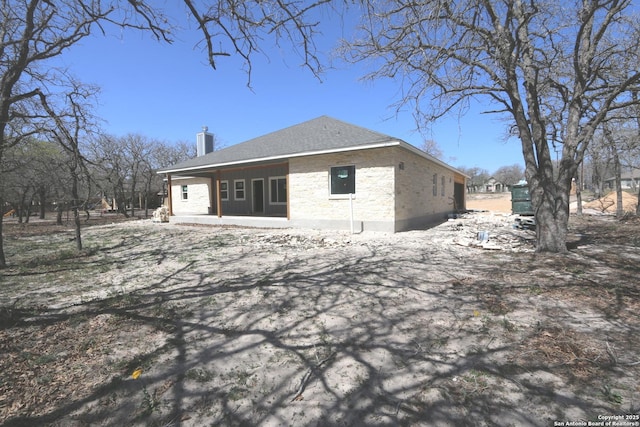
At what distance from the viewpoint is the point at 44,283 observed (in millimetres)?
5473

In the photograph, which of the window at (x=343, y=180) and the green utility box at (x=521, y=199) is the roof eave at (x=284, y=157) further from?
the green utility box at (x=521, y=199)

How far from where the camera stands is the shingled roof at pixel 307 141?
37.1ft

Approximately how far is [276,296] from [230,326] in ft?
3.22

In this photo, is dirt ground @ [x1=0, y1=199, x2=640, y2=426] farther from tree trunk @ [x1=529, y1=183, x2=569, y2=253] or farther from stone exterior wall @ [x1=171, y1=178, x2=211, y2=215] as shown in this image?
stone exterior wall @ [x1=171, y1=178, x2=211, y2=215]

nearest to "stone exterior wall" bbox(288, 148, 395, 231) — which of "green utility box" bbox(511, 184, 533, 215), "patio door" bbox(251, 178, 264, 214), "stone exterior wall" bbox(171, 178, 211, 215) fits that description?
"patio door" bbox(251, 178, 264, 214)

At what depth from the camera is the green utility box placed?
15.7 meters

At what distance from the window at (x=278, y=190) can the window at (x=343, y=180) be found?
5413 mm

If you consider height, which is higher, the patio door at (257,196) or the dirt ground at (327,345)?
the patio door at (257,196)

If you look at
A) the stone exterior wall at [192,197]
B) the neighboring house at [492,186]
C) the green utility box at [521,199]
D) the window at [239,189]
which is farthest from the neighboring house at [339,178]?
the neighboring house at [492,186]

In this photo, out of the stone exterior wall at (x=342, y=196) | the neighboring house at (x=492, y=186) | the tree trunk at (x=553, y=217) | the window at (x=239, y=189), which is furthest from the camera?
the neighboring house at (x=492, y=186)

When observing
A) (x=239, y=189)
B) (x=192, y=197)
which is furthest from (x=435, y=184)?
(x=192, y=197)

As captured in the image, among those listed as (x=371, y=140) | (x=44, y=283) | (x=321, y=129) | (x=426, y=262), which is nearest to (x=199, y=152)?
(x=321, y=129)

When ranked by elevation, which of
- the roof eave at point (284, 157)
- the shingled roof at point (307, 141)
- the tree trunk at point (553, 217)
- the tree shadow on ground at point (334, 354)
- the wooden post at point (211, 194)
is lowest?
the tree shadow on ground at point (334, 354)

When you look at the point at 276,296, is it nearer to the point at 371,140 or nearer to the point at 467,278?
the point at 467,278
